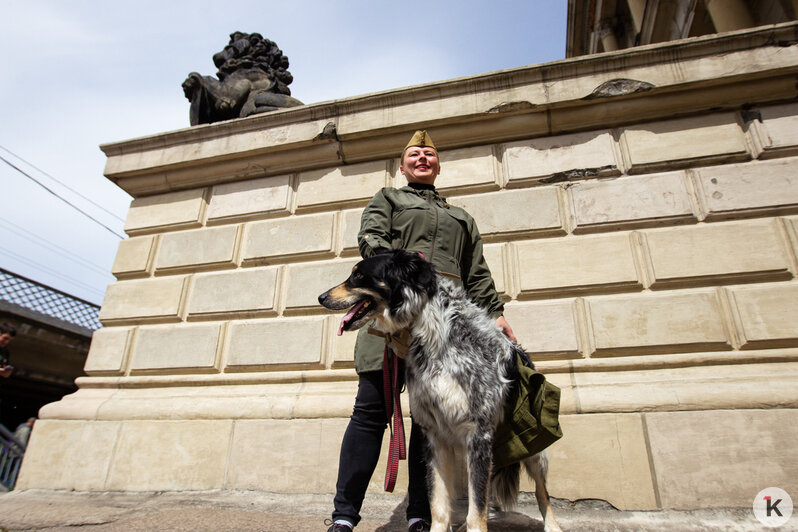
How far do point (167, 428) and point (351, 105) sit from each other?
3953mm

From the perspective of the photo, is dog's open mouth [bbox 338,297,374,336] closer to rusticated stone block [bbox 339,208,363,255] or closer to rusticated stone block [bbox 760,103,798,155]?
rusticated stone block [bbox 339,208,363,255]

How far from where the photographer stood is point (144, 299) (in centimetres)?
527

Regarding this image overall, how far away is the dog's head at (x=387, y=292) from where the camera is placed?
233 cm

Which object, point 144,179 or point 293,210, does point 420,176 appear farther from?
point 144,179

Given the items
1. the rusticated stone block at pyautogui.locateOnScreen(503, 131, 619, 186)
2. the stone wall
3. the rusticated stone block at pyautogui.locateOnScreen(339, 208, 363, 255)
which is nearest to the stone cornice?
the stone wall

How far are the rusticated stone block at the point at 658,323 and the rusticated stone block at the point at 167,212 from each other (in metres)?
4.66

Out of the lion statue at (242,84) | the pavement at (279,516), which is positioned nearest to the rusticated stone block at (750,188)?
the pavement at (279,516)

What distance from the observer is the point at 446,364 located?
2232mm

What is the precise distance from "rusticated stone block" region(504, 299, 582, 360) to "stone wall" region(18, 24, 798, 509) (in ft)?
0.06

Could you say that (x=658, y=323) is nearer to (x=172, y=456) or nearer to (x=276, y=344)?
(x=276, y=344)

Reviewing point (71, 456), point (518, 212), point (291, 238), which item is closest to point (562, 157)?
point (518, 212)

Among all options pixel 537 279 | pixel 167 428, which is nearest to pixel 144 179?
pixel 167 428

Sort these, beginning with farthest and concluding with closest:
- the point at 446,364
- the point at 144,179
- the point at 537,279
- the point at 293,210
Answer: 1. the point at 144,179
2. the point at 293,210
3. the point at 537,279
4. the point at 446,364

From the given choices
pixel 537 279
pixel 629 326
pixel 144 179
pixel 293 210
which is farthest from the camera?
pixel 144 179
